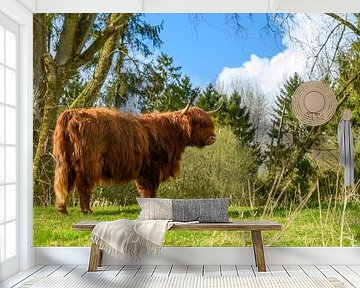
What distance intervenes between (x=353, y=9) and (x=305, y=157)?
59.6 inches

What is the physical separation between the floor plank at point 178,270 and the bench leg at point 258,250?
0.68m


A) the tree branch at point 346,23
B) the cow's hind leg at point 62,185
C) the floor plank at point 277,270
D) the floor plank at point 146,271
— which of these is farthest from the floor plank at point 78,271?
the tree branch at point 346,23

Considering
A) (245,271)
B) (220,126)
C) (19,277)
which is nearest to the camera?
(19,277)

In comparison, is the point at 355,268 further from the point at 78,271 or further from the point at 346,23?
the point at 78,271

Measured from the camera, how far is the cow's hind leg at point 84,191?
304 inches

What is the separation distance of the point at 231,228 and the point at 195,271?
22.3 inches

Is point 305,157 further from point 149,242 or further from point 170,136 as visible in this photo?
point 149,242

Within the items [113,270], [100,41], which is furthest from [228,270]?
[100,41]

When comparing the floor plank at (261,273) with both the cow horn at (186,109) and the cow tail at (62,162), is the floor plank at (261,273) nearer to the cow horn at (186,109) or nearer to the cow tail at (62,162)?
the cow horn at (186,109)

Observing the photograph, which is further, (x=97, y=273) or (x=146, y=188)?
(x=146, y=188)

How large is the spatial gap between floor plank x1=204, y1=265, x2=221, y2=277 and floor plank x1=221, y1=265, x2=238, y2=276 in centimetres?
4

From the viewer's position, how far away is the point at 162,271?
7.26m

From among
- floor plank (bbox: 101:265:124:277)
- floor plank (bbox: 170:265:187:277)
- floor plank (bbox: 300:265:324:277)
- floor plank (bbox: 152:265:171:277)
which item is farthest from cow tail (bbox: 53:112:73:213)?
floor plank (bbox: 300:265:324:277)

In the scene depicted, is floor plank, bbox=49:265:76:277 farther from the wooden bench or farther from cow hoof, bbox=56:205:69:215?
cow hoof, bbox=56:205:69:215
